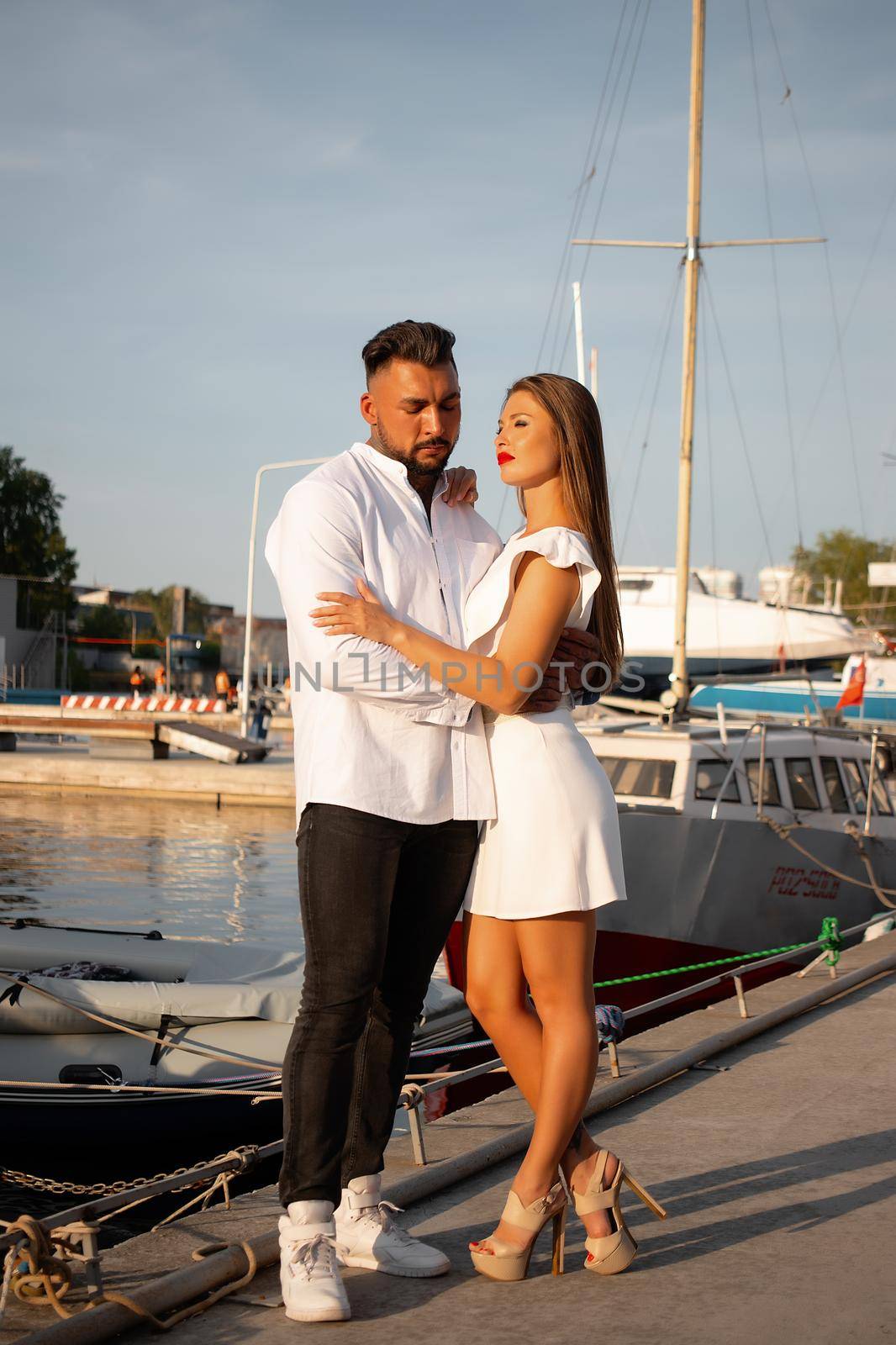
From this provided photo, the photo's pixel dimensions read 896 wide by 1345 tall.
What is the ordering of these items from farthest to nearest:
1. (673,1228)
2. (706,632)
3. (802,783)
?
1. (706,632)
2. (802,783)
3. (673,1228)

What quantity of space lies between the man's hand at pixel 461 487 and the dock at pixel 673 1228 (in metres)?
1.81

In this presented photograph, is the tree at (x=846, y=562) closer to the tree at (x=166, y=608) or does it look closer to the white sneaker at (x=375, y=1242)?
the tree at (x=166, y=608)

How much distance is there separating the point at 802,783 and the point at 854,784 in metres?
1.04

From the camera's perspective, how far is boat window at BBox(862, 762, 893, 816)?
45.8 feet

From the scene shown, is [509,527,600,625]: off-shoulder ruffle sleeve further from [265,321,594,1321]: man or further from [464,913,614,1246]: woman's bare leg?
[464,913,614,1246]: woman's bare leg

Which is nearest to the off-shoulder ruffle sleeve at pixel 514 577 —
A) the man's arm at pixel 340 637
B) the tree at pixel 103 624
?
the man's arm at pixel 340 637

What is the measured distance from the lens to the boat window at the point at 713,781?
12633 millimetres

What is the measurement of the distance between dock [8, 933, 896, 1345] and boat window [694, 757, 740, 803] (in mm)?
7189

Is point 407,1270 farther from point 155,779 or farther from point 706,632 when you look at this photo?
point 706,632

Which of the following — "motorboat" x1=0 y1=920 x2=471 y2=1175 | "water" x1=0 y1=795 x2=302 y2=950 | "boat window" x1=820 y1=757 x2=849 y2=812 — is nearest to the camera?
"motorboat" x1=0 y1=920 x2=471 y2=1175

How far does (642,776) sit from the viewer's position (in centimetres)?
1281

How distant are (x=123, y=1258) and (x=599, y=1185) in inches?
45.1

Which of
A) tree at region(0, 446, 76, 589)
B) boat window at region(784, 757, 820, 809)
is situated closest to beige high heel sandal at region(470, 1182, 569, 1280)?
boat window at region(784, 757, 820, 809)

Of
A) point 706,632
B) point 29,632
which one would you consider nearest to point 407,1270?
point 706,632
